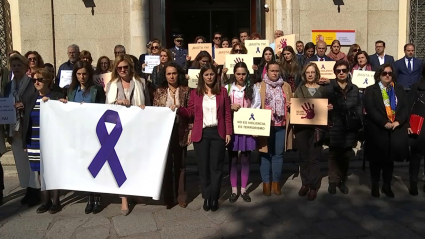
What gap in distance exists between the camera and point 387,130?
5.93 meters

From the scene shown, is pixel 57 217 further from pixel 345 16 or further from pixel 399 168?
pixel 345 16

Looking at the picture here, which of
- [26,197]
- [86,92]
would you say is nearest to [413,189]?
[86,92]

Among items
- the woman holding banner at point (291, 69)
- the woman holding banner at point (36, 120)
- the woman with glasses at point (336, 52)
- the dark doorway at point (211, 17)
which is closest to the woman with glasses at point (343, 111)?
the woman holding banner at point (291, 69)

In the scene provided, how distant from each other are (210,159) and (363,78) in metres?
3.69

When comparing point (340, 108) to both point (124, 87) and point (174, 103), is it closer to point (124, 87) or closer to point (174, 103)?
point (174, 103)

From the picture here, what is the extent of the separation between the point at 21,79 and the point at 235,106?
2878mm

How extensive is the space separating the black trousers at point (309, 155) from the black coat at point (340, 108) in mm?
290

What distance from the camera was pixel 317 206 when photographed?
5656 mm

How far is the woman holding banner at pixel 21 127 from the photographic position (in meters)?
5.71

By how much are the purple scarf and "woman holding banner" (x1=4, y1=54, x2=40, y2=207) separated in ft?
10.3

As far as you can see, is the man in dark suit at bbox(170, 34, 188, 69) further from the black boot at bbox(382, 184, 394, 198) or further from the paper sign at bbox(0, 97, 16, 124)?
the black boot at bbox(382, 184, 394, 198)

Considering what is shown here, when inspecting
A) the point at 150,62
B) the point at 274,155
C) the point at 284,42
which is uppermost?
the point at 284,42

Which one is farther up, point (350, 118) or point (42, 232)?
point (350, 118)

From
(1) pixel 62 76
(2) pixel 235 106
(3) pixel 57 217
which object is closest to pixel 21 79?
(1) pixel 62 76
